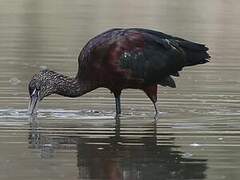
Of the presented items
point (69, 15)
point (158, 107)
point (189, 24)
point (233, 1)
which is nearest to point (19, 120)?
point (158, 107)

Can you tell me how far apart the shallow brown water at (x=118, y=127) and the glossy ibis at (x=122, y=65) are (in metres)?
0.32

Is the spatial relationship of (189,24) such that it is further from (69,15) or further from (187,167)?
(187,167)

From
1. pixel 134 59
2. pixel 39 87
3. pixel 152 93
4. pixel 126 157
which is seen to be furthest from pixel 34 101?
pixel 126 157

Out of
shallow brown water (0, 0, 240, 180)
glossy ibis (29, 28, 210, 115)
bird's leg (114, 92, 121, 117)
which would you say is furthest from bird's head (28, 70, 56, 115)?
bird's leg (114, 92, 121, 117)

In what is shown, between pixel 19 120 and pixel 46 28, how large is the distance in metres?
14.7

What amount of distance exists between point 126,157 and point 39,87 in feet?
7.90

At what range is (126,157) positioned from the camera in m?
9.46

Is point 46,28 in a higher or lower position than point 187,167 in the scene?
lower

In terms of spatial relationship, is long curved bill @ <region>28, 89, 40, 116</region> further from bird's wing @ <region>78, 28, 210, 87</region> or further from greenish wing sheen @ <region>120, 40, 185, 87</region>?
greenish wing sheen @ <region>120, 40, 185, 87</region>

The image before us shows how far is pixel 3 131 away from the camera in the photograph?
10.6 meters

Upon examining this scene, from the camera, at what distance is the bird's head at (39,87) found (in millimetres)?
11555

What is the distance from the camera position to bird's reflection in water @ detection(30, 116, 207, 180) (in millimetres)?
8727

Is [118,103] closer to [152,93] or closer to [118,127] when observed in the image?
[152,93]

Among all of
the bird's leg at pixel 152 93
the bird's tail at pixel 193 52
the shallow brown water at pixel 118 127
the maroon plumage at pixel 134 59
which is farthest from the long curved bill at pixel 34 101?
the bird's tail at pixel 193 52
